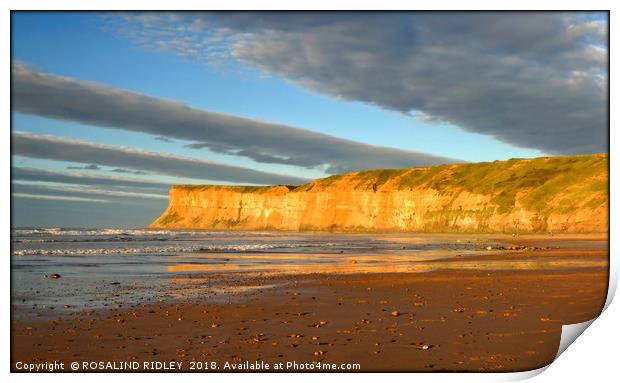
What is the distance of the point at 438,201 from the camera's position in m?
104

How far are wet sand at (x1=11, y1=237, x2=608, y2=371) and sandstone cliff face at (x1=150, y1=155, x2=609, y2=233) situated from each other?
5352 cm

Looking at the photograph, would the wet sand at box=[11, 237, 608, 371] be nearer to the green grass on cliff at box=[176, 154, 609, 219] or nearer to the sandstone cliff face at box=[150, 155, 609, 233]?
the sandstone cliff face at box=[150, 155, 609, 233]

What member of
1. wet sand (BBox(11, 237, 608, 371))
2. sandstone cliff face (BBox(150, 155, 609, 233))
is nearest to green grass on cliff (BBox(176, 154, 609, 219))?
sandstone cliff face (BBox(150, 155, 609, 233))

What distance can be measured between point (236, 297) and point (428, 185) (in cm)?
9840

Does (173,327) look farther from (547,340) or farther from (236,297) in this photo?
(547,340)

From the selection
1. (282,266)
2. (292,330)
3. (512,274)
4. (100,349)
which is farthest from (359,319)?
(282,266)

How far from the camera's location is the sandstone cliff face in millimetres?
78438

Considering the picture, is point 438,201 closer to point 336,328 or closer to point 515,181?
point 515,181

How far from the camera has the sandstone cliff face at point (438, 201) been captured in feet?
257

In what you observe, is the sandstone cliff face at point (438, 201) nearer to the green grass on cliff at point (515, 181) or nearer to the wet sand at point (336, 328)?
the green grass on cliff at point (515, 181)

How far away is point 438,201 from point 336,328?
96.4 meters

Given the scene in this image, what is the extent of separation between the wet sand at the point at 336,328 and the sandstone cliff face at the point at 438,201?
176 feet

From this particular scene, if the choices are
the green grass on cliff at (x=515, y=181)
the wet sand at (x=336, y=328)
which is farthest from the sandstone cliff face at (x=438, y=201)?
the wet sand at (x=336, y=328)

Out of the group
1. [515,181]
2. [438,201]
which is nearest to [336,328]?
[515,181]
